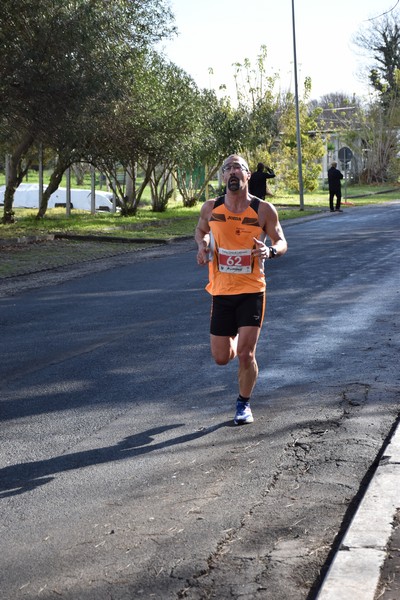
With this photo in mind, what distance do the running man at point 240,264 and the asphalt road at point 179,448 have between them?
1.43 feet

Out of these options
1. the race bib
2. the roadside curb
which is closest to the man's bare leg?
the race bib

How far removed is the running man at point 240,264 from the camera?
Answer: 6.78m

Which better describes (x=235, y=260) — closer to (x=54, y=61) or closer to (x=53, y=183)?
(x=54, y=61)

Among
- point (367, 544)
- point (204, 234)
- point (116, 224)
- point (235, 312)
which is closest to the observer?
point (367, 544)

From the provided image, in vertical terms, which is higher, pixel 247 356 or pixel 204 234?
pixel 204 234

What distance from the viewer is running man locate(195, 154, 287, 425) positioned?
678 centimetres

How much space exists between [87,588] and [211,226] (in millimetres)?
3255

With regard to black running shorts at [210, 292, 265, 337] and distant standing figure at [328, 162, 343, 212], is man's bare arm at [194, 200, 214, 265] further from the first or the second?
distant standing figure at [328, 162, 343, 212]

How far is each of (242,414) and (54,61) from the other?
17.4m

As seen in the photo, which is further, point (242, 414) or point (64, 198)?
point (64, 198)

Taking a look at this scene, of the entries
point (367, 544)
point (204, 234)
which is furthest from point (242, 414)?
point (367, 544)

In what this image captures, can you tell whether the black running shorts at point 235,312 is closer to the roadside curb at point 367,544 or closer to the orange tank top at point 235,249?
the orange tank top at point 235,249

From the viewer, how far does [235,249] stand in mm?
6781

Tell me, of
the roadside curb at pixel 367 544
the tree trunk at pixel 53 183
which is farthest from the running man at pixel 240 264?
the tree trunk at pixel 53 183
